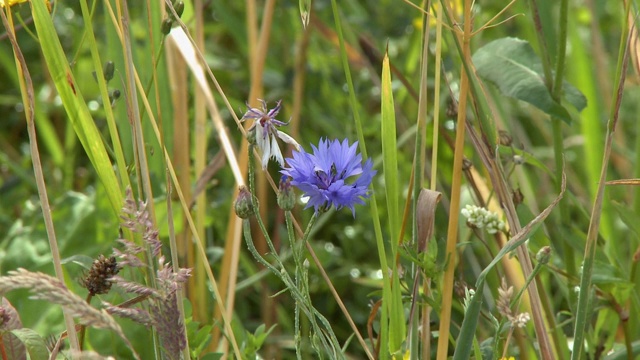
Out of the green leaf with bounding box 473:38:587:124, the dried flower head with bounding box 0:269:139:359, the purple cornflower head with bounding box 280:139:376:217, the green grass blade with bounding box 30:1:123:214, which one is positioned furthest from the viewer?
the green leaf with bounding box 473:38:587:124

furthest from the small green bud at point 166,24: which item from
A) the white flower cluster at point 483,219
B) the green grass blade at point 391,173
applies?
the white flower cluster at point 483,219

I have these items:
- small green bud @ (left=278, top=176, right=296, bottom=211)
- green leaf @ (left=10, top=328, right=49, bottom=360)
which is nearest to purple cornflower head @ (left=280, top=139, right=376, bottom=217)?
small green bud @ (left=278, top=176, right=296, bottom=211)

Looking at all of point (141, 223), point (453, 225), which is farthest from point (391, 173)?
point (141, 223)

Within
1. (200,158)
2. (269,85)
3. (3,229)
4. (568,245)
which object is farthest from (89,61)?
(568,245)

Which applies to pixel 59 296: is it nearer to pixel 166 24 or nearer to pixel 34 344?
pixel 34 344

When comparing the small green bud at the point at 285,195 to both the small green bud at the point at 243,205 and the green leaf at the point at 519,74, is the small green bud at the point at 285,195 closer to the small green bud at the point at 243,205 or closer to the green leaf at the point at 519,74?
the small green bud at the point at 243,205

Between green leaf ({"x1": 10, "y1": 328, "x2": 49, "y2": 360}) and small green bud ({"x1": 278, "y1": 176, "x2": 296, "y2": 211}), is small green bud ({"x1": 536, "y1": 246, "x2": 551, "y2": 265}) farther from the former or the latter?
green leaf ({"x1": 10, "y1": 328, "x2": 49, "y2": 360})
